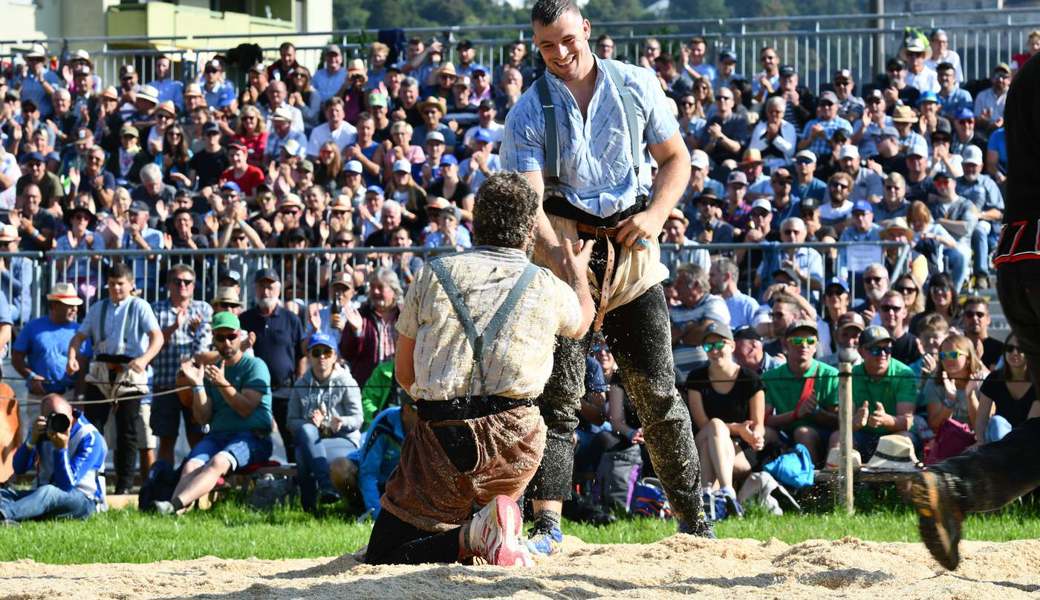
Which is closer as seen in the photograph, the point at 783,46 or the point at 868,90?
the point at 868,90

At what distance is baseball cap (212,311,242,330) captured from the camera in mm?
11820

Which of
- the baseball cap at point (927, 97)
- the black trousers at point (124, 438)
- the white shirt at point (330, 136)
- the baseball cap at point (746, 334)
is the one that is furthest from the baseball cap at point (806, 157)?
the black trousers at point (124, 438)

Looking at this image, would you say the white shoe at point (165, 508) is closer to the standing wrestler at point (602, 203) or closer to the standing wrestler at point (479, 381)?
the standing wrestler at point (602, 203)

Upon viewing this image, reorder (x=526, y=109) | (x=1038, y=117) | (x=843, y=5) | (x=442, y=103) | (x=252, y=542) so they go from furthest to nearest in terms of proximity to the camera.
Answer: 1. (x=843, y=5)
2. (x=442, y=103)
3. (x=252, y=542)
4. (x=526, y=109)
5. (x=1038, y=117)

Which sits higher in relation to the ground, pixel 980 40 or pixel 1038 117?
pixel 980 40

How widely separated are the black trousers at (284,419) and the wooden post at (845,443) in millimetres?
4160

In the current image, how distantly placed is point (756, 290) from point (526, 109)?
7.18 meters

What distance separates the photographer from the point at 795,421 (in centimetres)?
1071

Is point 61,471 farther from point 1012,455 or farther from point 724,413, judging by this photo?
point 1012,455

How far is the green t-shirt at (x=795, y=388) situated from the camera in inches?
421

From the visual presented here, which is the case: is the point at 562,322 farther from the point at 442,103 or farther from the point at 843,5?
the point at 843,5

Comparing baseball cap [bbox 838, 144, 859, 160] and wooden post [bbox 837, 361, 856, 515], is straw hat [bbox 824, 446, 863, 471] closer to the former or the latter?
wooden post [bbox 837, 361, 856, 515]

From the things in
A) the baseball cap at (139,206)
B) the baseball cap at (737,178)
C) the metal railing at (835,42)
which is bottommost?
the baseball cap at (139,206)

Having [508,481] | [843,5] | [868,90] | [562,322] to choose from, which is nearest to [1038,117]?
[562,322]
